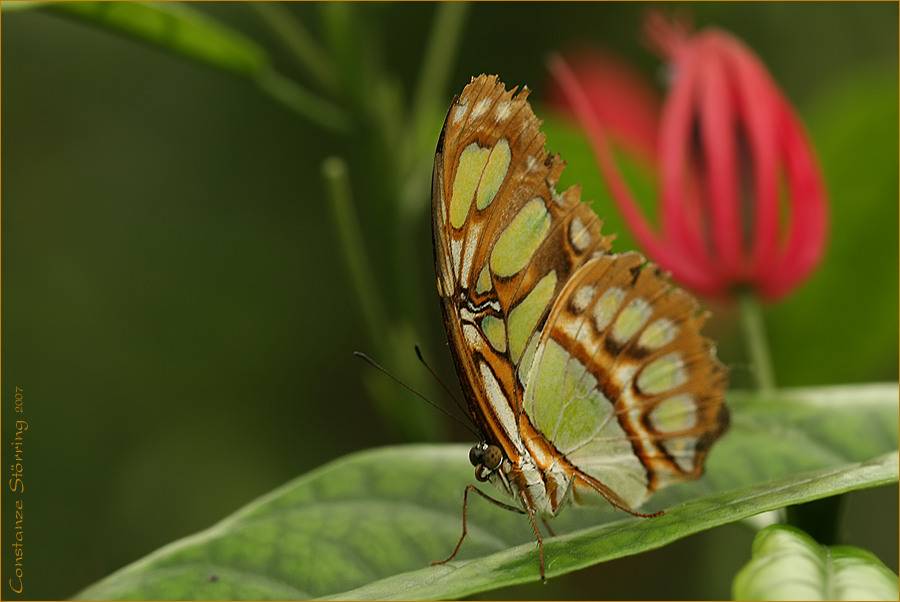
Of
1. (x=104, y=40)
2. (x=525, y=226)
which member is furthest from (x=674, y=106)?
(x=104, y=40)

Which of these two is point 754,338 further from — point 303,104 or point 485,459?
point 303,104

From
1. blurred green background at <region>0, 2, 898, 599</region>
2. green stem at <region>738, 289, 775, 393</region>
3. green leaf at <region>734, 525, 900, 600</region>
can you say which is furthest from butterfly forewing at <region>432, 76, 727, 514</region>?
blurred green background at <region>0, 2, 898, 599</region>

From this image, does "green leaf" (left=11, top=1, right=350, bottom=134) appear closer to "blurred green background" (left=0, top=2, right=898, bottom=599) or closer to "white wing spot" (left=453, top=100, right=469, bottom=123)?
"white wing spot" (left=453, top=100, right=469, bottom=123)

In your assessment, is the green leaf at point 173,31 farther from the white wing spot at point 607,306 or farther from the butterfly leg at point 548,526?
the butterfly leg at point 548,526

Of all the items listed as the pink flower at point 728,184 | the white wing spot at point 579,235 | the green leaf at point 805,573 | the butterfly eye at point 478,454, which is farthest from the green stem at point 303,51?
the green leaf at point 805,573

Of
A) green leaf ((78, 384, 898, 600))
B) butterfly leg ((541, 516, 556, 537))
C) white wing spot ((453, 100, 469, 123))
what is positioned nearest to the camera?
green leaf ((78, 384, 898, 600))

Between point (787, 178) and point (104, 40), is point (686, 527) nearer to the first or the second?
point (787, 178)

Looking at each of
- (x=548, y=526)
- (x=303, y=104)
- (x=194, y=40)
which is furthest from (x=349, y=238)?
(x=548, y=526)
